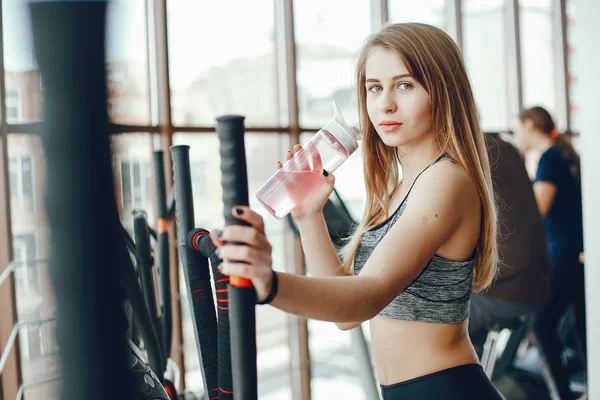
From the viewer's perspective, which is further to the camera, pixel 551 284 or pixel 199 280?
pixel 551 284

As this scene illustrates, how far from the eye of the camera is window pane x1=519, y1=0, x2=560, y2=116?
526 centimetres

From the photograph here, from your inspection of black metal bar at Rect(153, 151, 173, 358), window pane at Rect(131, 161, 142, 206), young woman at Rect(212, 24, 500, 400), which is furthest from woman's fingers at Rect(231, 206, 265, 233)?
window pane at Rect(131, 161, 142, 206)

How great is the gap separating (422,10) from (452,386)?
3771 mm

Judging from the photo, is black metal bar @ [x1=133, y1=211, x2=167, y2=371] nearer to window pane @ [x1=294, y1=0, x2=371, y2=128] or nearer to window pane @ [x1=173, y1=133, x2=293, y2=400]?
window pane @ [x1=173, y1=133, x2=293, y2=400]

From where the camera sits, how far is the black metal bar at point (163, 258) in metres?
1.53

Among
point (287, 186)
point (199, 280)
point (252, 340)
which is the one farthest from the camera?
point (287, 186)

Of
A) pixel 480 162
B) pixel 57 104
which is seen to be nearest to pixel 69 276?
pixel 57 104

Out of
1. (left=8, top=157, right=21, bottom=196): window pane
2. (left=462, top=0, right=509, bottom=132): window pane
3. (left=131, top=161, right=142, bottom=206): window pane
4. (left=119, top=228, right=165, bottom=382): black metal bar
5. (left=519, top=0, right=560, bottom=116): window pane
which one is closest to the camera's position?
(left=119, top=228, right=165, bottom=382): black metal bar

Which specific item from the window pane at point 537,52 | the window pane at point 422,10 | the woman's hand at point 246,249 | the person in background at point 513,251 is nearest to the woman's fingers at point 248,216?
the woman's hand at point 246,249

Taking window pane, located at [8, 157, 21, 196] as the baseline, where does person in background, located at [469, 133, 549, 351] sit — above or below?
below

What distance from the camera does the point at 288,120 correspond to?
140 inches

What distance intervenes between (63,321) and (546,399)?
3.34 m

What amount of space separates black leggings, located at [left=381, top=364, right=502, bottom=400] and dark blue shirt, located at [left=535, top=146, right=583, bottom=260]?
2.20 m

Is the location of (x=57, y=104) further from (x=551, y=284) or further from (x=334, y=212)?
(x=551, y=284)
